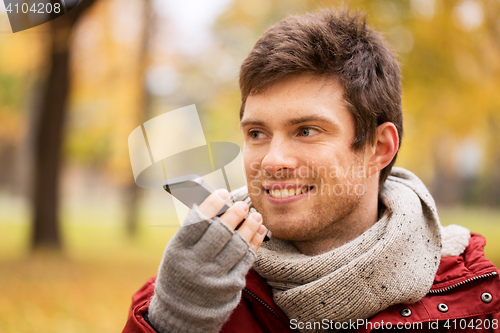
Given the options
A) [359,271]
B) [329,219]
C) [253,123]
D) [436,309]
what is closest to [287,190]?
[329,219]

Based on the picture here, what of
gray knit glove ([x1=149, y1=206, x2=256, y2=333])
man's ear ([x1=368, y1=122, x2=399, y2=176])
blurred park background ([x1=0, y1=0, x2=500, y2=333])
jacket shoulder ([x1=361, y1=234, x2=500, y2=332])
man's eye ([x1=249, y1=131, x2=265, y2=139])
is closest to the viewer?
gray knit glove ([x1=149, y1=206, x2=256, y2=333])

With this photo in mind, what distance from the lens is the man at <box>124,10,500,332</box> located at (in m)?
2.13

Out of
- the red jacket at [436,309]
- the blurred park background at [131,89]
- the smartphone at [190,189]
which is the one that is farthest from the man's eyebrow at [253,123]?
the blurred park background at [131,89]

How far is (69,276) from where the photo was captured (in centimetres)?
776

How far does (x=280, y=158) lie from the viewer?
7.26ft

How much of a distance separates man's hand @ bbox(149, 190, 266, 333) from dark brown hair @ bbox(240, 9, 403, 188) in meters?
0.91

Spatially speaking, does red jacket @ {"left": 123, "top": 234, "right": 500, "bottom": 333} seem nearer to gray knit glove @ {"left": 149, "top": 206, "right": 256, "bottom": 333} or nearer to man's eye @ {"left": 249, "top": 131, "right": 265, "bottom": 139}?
gray knit glove @ {"left": 149, "top": 206, "right": 256, "bottom": 333}

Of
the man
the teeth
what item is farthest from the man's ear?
the teeth

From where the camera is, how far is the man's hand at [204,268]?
68.7 inches

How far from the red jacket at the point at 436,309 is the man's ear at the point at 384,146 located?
28.1 inches

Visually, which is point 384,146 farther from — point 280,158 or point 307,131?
point 280,158

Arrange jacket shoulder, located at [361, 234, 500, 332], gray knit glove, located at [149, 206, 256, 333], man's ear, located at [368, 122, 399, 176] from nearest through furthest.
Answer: gray knit glove, located at [149, 206, 256, 333], jacket shoulder, located at [361, 234, 500, 332], man's ear, located at [368, 122, 399, 176]

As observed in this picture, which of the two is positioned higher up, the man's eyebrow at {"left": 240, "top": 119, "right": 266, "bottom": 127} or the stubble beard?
the man's eyebrow at {"left": 240, "top": 119, "right": 266, "bottom": 127}

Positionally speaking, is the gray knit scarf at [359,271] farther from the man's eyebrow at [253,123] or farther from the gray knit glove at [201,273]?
the man's eyebrow at [253,123]
